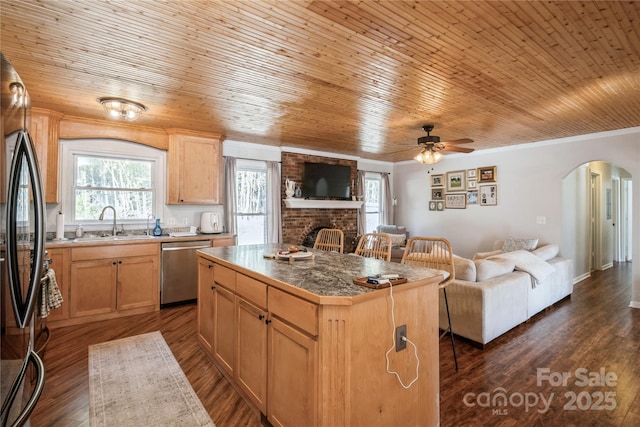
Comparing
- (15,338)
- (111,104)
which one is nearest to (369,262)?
(15,338)

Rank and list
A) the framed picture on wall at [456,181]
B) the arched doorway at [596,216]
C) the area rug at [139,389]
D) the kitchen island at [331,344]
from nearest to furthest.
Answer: the kitchen island at [331,344] → the area rug at [139,389] → the arched doorway at [596,216] → the framed picture on wall at [456,181]

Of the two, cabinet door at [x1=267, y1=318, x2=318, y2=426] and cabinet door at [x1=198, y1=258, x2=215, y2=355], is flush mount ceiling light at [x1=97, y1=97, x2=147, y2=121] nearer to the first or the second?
cabinet door at [x1=198, y1=258, x2=215, y2=355]

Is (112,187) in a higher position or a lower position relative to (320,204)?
higher

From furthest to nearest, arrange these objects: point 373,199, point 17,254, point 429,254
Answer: point 373,199, point 429,254, point 17,254

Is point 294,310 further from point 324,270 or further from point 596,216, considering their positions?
point 596,216

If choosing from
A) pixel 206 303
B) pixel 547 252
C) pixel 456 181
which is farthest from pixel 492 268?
pixel 456 181

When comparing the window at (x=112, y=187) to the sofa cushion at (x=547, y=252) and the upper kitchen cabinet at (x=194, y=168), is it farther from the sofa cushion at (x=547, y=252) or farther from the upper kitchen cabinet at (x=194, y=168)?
the sofa cushion at (x=547, y=252)

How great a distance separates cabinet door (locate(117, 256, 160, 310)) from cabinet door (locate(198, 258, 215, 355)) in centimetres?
151

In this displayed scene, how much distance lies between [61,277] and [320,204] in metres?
3.91

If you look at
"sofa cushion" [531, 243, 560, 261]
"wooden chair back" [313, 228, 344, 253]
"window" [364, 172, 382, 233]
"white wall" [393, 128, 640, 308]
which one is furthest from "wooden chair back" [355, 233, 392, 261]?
"window" [364, 172, 382, 233]

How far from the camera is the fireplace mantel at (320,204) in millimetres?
5637

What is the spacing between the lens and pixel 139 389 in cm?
230

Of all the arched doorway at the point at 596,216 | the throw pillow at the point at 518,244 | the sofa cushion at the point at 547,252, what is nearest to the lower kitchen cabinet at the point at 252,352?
the sofa cushion at the point at 547,252

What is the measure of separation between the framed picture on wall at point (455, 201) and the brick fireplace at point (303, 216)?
196 cm
